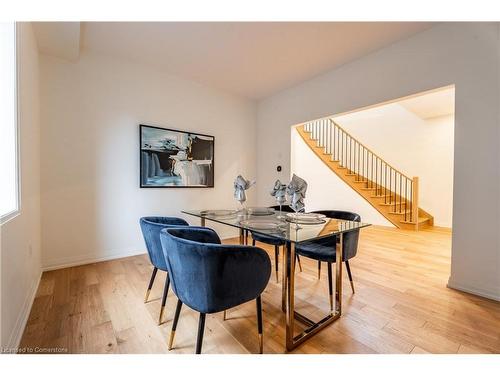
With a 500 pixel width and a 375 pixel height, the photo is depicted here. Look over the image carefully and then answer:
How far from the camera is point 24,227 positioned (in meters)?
1.74

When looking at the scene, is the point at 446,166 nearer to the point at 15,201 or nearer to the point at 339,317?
the point at 339,317

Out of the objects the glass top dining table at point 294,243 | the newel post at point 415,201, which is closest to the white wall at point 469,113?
the glass top dining table at point 294,243

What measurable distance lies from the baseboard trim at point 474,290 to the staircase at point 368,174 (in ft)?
9.84

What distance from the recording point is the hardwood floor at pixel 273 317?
141cm

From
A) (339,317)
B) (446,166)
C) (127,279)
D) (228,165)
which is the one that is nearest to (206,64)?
(228,165)

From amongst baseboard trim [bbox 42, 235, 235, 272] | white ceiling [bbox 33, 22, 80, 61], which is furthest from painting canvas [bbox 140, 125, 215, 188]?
white ceiling [bbox 33, 22, 80, 61]

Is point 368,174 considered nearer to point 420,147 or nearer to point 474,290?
point 420,147

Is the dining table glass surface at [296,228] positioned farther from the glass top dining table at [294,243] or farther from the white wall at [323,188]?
the white wall at [323,188]

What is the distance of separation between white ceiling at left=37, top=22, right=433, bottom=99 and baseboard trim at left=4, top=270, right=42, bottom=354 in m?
2.65

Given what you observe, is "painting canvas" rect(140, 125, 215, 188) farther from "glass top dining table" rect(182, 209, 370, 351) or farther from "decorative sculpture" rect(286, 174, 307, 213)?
"decorative sculpture" rect(286, 174, 307, 213)

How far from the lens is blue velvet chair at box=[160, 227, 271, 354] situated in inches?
44.1

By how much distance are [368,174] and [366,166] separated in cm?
23

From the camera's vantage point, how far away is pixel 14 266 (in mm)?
1469

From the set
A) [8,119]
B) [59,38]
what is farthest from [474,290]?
[59,38]
